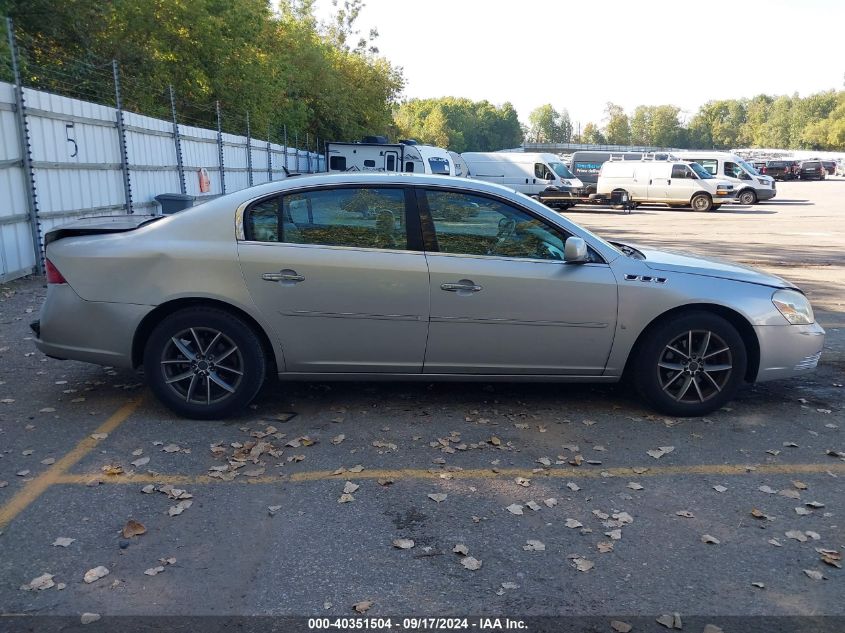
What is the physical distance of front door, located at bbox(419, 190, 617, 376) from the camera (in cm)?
494

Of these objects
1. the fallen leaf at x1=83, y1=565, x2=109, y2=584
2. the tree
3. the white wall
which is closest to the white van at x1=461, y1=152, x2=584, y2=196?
the white wall

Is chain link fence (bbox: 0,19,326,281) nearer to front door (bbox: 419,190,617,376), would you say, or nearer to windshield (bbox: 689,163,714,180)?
front door (bbox: 419,190,617,376)

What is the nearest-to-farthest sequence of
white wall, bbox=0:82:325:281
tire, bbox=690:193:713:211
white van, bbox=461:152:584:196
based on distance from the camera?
white wall, bbox=0:82:325:281 → white van, bbox=461:152:584:196 → tire, bbox=690:193:713:211

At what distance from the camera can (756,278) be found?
5.28 meters

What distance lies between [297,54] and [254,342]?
40661mm

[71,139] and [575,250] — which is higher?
[71,139]

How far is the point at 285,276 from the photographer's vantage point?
16.0ft

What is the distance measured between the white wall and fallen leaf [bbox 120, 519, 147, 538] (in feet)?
24.1

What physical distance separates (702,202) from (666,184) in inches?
66.0

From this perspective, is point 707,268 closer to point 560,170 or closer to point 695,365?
point 695,365

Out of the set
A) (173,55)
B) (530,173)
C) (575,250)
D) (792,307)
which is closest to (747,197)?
(530,173)

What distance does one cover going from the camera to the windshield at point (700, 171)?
103 ft

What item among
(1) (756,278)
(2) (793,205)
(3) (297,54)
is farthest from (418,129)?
(1) (756,278)

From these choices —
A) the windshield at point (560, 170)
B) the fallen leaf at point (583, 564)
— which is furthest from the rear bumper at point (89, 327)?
the windshield at point (560, 170)
